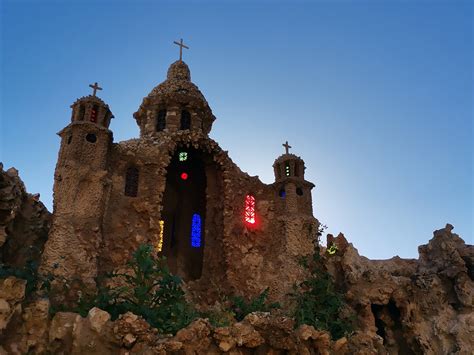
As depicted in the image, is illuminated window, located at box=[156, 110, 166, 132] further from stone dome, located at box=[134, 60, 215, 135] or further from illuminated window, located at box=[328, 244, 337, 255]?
illuminated window, located at box=[328, 244, 337, 255]

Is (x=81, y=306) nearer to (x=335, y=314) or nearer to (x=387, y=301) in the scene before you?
(x=335, y=314)

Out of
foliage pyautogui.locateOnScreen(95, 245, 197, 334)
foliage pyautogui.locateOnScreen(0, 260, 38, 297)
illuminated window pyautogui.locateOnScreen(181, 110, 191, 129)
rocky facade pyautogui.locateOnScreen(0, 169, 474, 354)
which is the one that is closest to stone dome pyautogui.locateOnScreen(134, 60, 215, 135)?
illuminated window pyautogui.locateOnScreen(181, 110, 191, 129)

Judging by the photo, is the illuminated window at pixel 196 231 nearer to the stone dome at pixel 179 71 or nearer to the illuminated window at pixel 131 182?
the illuminated window at pixel 131 182

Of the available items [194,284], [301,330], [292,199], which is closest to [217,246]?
[194,284]

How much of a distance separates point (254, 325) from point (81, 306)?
465 centimetres

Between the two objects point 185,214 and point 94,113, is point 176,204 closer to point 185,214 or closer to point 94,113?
point 185,214

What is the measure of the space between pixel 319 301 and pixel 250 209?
19.6ft

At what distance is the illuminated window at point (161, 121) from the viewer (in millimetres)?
23641

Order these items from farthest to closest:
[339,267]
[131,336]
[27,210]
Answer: [339,267] → [27,210] → [131,336]

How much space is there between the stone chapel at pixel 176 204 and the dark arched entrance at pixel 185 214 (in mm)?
58

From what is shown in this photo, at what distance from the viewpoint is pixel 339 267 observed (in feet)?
67.3

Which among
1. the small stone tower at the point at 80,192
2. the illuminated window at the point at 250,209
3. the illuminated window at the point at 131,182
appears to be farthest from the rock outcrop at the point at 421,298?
the small stone tower at the point at 80,192

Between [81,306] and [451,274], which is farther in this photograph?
[451,274]

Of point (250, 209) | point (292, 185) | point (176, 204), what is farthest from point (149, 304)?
point (292, 185)
